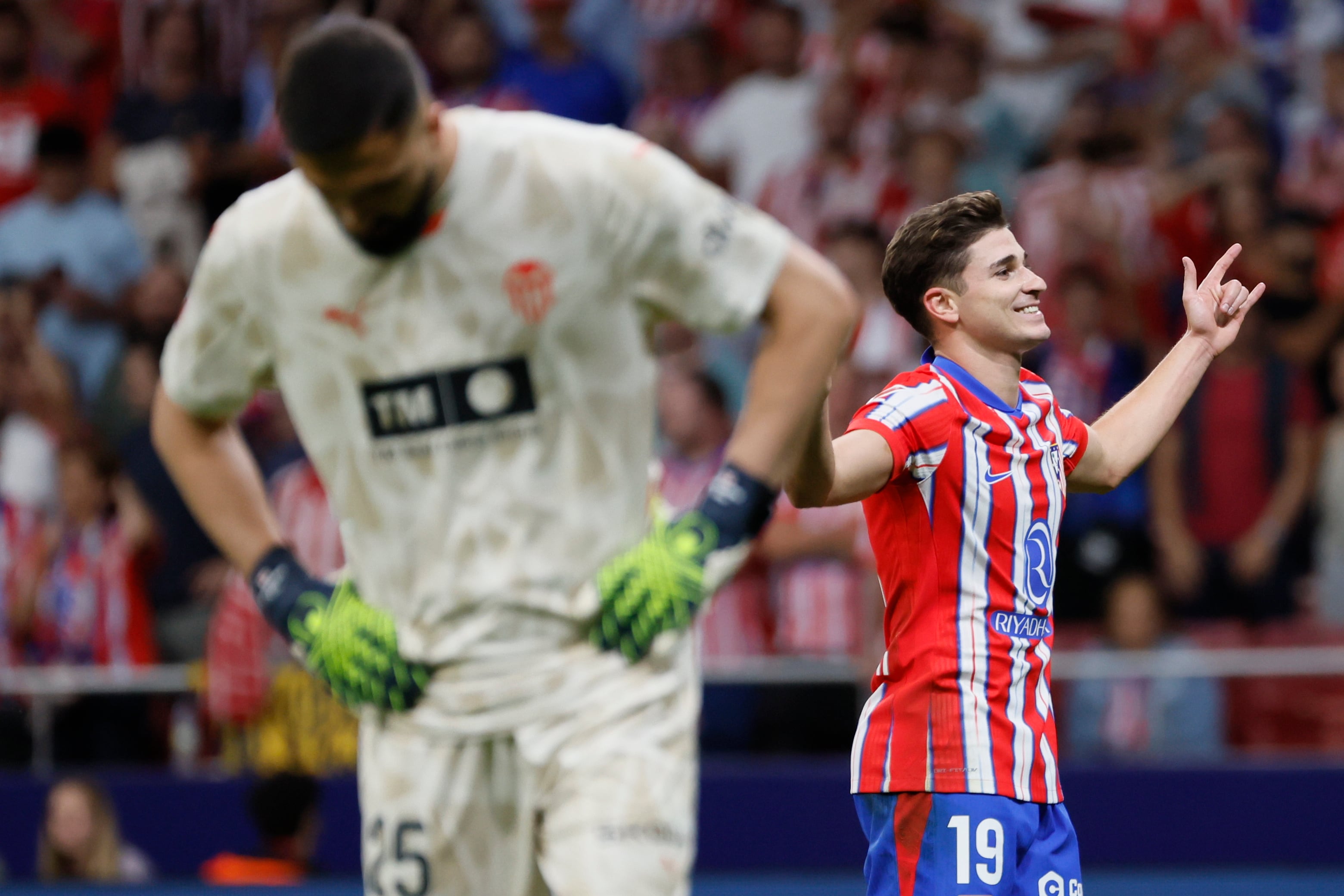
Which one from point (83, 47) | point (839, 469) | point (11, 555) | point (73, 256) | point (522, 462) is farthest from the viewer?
point (83, 47)

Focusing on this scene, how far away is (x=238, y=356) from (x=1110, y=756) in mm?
5947

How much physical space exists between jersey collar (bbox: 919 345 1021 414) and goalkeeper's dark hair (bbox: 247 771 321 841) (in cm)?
414

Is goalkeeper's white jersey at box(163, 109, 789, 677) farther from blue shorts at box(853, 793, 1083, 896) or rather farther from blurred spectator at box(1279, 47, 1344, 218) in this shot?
blurred spectator at box(1279, 47, 1344, 218)

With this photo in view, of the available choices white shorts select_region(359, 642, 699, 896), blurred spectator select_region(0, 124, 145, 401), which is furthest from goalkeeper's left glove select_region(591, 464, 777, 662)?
blurred spectator select_region(0, 124, 145, 401)

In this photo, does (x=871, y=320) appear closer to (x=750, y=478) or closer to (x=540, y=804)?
(x=750, y=478)

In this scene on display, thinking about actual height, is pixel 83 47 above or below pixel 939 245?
above

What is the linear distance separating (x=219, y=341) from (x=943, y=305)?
1725 mm

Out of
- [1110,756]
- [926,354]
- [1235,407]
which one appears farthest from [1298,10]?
[926,354]

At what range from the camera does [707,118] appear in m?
10.8

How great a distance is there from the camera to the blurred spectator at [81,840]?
8.47m

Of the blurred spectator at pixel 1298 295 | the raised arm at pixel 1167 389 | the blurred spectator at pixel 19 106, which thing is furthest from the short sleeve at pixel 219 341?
the blurred spectator at pixel 19 106

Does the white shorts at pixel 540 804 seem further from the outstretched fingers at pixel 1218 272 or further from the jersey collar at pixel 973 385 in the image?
the outstretched fingers at pixel 1218 272

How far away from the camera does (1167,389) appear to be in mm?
4523

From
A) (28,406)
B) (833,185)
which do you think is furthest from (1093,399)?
(28,406)
